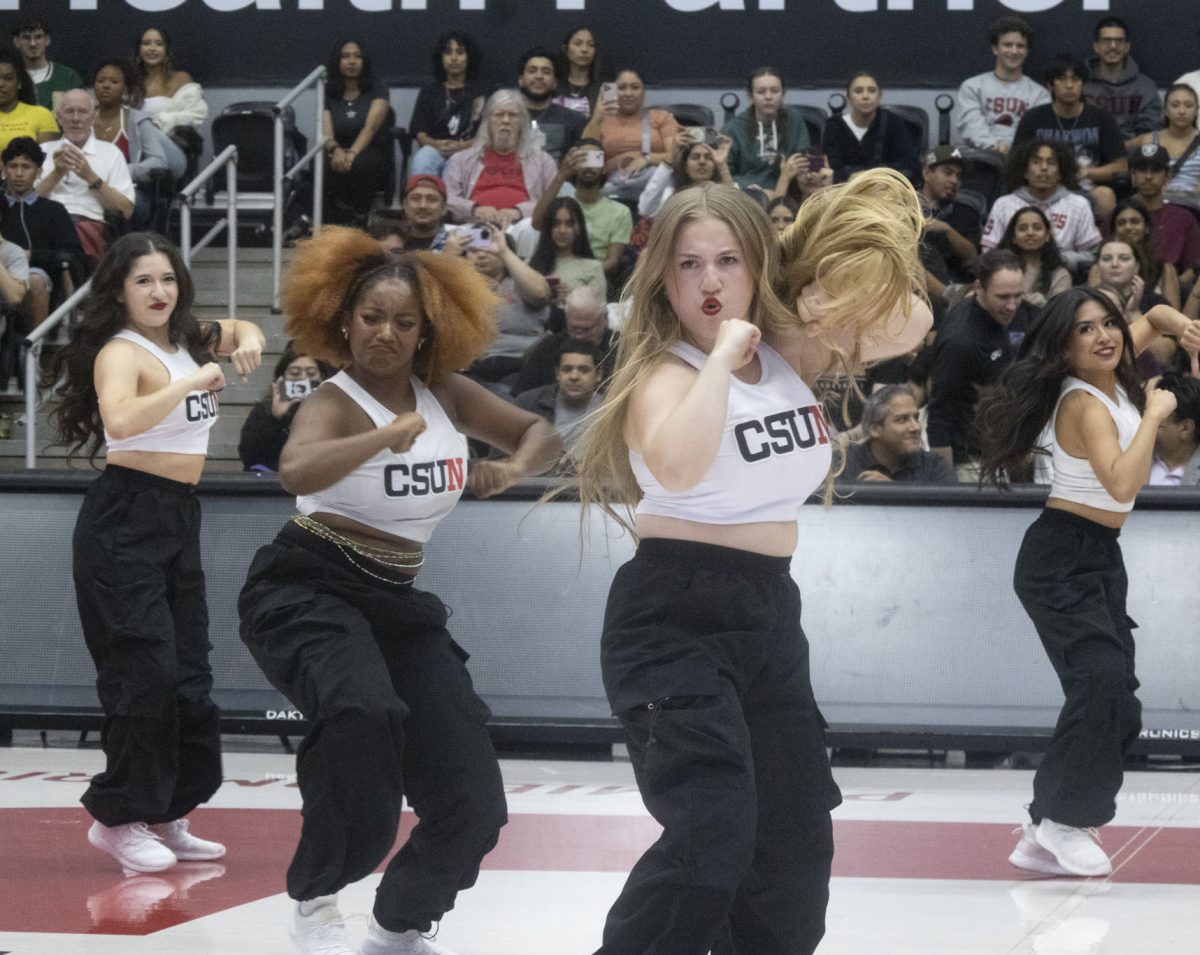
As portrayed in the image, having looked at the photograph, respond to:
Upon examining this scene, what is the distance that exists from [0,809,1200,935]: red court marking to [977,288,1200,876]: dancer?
0.83 ft

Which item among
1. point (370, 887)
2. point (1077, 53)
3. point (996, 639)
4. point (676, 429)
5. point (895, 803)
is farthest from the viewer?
point (1077, 53)

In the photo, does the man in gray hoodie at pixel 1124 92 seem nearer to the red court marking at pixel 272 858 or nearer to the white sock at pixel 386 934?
the red court marking at pixel 272 858

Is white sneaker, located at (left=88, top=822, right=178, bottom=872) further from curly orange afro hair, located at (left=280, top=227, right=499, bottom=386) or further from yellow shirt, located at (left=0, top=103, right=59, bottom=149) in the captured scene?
yellow shirt, located at (left=0, top=103, right=59, bottom=149)

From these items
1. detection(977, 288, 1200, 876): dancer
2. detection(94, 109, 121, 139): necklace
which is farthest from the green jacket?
detection(977, 288, 1200, 876): dancer

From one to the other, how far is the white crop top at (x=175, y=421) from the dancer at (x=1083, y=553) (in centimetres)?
244

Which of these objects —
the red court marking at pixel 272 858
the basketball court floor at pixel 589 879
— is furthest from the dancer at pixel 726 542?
the red court marking at pixel 272 858

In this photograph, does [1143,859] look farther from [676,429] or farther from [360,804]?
[676,429]

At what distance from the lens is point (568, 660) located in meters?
7.62

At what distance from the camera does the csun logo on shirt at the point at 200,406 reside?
5559 mm

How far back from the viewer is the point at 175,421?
5555mm

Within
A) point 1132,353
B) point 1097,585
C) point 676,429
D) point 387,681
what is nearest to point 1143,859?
point 1097,585

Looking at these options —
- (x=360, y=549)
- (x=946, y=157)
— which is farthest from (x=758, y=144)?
(x=360, y=549)

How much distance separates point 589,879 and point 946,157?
709 centimetres

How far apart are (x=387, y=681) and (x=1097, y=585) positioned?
7.71 ft
